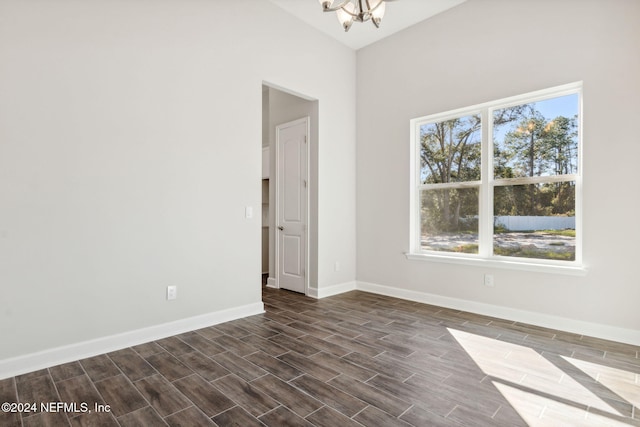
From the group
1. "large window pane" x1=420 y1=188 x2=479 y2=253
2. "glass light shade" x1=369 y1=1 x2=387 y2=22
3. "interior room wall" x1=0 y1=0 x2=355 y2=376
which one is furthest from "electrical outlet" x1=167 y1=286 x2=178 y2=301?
"large window pane" x1=420 y1=188 x2=479 y2=253

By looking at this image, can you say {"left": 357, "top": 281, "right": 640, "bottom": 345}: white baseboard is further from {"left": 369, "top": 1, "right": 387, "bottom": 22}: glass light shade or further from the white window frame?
{"left": 369, "top": 1, "right": 387, "bottom": 22}: glass light shade

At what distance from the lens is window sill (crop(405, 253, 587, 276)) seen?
Result: 3049mm

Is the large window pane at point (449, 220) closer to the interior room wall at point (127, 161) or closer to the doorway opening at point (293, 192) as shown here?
the doorway opening at point (293, 192)

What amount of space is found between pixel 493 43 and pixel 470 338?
2964 mm

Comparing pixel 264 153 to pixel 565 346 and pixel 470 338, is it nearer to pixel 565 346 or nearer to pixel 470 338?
pixel 470 338

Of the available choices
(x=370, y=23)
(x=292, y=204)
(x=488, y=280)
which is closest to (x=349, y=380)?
(x=488, y=280)

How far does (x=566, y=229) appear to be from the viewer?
3.19 metres

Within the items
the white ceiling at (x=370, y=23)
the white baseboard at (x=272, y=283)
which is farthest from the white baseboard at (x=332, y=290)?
the white ceiling at (x=370, y=23)

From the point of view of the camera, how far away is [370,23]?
4.18 m

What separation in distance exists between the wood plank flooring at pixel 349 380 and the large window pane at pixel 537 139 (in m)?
1.56

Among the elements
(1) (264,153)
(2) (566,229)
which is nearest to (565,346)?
(2) (566,229)

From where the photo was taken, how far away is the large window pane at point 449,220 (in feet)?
12.6

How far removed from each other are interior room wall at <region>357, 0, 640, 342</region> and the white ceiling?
115mm

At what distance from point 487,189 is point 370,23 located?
2445 millimetres
